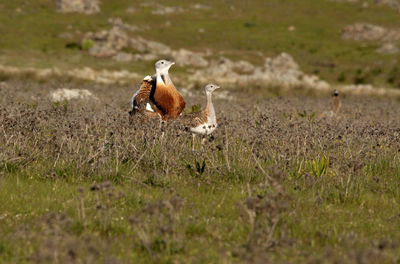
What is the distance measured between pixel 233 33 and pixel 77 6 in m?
27.2

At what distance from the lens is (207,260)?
5.81m

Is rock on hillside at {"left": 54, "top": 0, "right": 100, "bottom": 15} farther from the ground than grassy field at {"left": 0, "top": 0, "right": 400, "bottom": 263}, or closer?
farther from the ground

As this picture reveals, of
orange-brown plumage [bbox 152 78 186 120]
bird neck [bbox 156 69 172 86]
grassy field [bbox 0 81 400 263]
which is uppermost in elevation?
bird neck [bbox 156 69 172 86]

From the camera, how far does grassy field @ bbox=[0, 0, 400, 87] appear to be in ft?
159

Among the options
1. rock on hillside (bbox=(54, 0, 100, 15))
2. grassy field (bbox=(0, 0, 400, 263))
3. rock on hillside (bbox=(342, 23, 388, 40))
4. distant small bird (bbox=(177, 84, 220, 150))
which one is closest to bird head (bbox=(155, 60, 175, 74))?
distant small bird (bbox=(177, 84, 220, 150))

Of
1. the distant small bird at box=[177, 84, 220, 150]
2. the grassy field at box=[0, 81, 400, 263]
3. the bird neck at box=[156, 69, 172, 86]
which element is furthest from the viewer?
the bird neck at box=[156, 69, 172, 86]

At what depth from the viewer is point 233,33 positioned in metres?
76.8

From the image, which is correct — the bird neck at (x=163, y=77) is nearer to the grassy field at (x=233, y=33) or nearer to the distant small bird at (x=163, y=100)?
the distant small bird at (x=163, y=100)

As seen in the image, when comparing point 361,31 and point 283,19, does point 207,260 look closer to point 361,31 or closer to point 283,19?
point 361,31

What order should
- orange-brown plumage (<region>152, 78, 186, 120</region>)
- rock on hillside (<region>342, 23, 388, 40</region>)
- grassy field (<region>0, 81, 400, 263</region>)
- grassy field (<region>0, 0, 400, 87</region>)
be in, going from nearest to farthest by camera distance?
grassy field (<region>0, 81, 400, 263</region>) → orange-brown plumage (<region>152, 78, 186, 120</region>) → grassy field (<region>0, 0, 400, 87</region>) → rock on hillside (<region>342, 23, 388, 40</region>)

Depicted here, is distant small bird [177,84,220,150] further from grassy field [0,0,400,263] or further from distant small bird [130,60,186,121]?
distant small bird [130,60,186,121]

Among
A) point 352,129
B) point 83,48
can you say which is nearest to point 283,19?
point 83,48

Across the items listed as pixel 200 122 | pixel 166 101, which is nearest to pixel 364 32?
pixel 166 101

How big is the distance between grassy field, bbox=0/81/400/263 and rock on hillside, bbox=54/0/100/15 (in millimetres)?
75751
